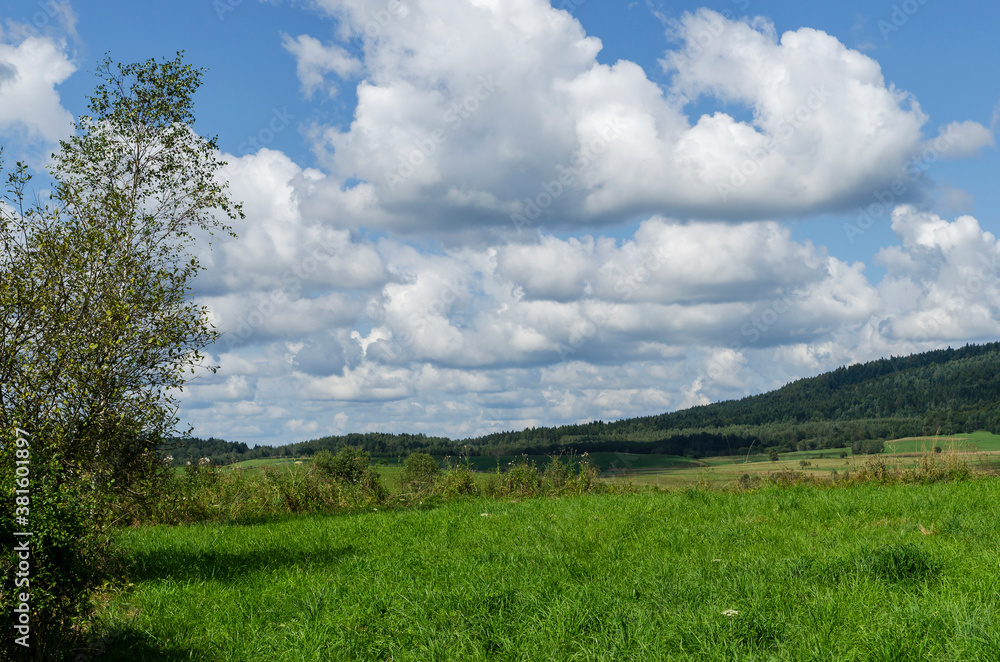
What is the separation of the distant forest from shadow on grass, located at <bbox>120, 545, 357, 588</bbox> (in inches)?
2129

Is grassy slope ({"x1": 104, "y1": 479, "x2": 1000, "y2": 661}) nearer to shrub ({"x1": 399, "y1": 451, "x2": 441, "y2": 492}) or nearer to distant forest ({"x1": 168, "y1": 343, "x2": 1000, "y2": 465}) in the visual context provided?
shrub ({"x1": 399, "y1": 451, "x2": 441, "y2": 492})

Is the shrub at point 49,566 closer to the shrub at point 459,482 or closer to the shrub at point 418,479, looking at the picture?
the shrub at point 418,479

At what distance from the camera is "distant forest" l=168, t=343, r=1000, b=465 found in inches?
3661

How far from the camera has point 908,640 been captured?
17.1 feet

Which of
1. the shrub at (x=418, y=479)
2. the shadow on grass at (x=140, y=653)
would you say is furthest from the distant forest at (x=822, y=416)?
the shadow on grass at (x=140, y=653)

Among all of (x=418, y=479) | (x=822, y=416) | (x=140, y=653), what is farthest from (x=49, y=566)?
(x=822, y=416)

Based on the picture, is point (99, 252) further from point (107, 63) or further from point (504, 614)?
point (504, 614)

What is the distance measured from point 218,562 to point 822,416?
508 ft

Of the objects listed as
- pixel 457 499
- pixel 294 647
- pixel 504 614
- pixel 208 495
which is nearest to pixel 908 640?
pixel 504 614

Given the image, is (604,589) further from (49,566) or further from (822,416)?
(822,416)

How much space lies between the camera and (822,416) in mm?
144875

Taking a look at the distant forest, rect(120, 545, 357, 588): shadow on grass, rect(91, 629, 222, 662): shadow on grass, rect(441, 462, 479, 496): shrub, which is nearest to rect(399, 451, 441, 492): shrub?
rect(441, 462, 479, 496): shrub

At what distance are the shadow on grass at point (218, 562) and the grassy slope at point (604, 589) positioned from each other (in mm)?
48

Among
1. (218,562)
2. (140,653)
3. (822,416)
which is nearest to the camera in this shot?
(140,653)
